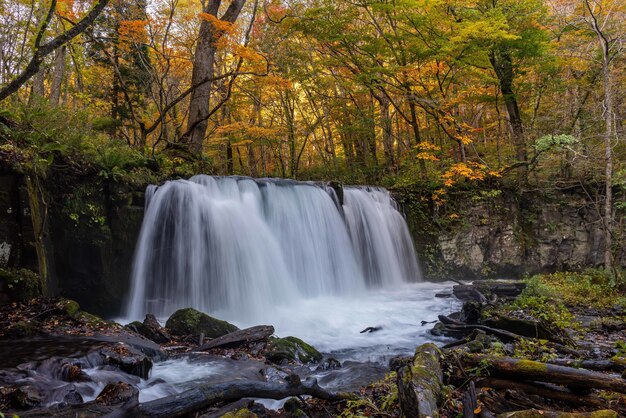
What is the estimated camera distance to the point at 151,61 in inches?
541

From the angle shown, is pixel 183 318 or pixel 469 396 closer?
pixel 469 396

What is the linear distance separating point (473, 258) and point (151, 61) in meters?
13.6

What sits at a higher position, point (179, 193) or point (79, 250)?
point (179, 193)

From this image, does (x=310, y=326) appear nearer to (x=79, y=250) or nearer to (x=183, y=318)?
(x=183, y=318)

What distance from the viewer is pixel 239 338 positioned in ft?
19.6

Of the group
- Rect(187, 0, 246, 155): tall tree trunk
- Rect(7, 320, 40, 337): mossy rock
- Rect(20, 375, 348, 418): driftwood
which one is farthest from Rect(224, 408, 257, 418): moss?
Rect(187, 0, 246, 155): tall tree trunk

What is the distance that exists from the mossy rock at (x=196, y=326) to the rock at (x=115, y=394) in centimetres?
264

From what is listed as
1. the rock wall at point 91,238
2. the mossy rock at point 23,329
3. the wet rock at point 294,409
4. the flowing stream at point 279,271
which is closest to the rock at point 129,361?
the flowing stream at point 279,271

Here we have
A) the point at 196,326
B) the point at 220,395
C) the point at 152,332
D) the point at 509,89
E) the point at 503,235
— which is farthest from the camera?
the point at 503,235

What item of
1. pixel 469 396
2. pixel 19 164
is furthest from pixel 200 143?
pixel 469 396

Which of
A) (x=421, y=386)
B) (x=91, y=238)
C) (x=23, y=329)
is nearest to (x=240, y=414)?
(x=421, y=386)

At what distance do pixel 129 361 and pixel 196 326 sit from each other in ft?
6.52

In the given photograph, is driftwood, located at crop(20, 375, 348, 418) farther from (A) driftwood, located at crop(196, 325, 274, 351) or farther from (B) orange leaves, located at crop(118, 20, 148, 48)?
(B) orange leaves, located at crop(118, 20, 148, 48)

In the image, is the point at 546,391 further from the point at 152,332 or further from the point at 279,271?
the point at 279,271
